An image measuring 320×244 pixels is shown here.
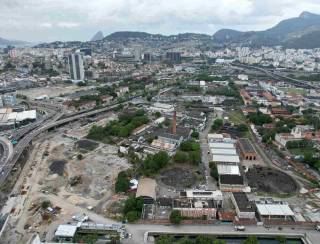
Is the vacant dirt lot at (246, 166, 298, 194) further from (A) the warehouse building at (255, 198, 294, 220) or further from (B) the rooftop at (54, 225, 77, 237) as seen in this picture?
(B) the rooftop at (54, 225, 77, 237)

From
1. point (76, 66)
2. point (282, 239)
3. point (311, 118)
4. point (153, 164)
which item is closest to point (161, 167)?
point (153, 164)

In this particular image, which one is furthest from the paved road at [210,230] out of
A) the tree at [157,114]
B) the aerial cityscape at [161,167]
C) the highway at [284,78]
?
the highway at [284,78]

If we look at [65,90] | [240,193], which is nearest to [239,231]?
[240,193]

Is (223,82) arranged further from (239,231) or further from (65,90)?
(239,231)

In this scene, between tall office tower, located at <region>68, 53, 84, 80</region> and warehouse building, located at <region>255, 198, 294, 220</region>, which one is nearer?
warehouse building, located at <region>255, 198, 294, 220</region>

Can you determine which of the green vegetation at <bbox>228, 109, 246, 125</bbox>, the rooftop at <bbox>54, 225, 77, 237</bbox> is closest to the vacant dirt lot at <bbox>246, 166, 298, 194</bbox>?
the rooftop at <bbox>54, 225, 77, 237</bbox>

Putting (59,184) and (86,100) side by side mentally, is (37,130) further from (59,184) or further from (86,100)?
(86,100)
